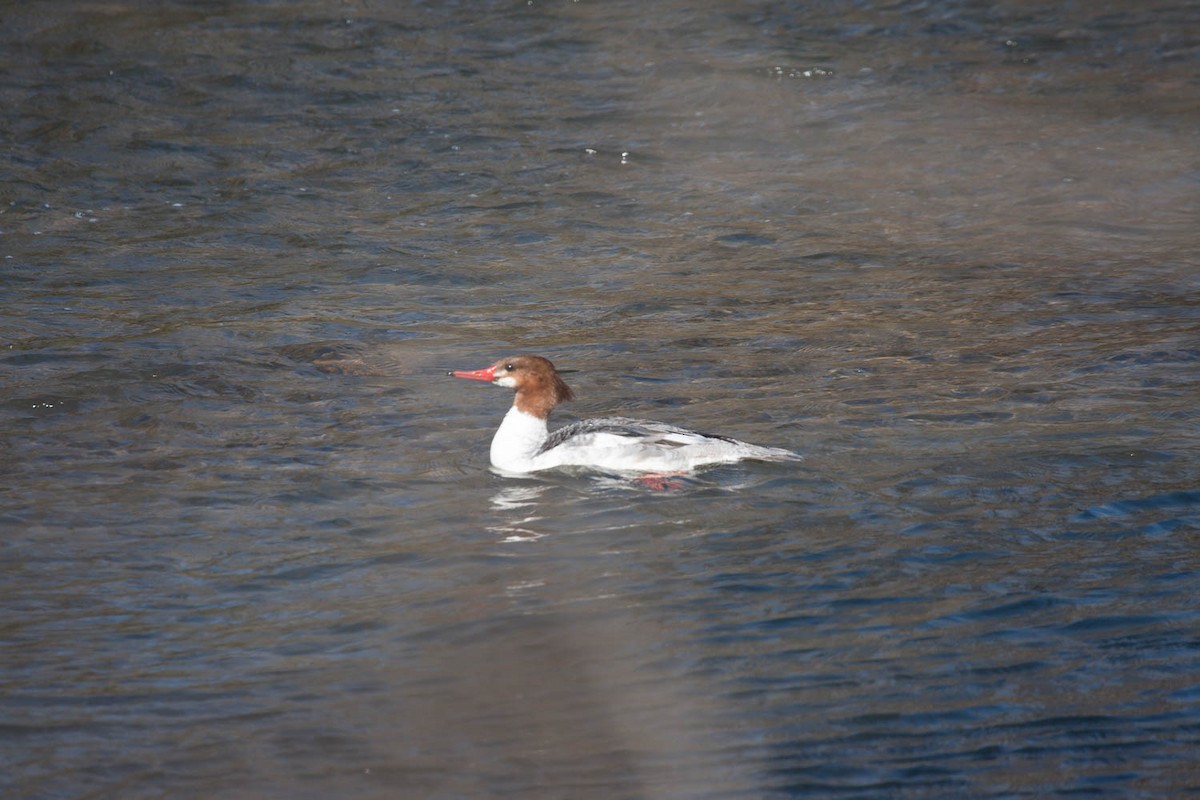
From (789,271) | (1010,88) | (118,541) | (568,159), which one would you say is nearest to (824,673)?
(118,541)

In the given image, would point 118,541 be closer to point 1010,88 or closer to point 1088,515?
point 1088,515

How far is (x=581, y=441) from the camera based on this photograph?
365 inches

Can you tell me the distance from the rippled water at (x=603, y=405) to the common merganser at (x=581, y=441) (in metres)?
0.16

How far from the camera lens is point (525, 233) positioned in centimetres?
1499

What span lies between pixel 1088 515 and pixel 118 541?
5228 millimetres

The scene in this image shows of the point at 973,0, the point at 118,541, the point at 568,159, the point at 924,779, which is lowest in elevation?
the point at 924,779

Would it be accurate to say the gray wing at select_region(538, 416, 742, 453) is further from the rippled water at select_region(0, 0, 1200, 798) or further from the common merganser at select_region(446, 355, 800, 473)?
the rippled water at select_region(0, 0, 1200, 798)

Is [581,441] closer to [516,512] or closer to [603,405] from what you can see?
[516,512]

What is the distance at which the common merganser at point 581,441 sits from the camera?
895cm

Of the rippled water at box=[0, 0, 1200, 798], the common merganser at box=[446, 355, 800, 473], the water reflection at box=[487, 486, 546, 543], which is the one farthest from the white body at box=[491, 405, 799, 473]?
the water reflection at box=[487, 486, 546, 543]

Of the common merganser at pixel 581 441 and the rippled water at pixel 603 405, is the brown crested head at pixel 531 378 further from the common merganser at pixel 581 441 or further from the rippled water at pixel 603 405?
the rippled water at pixel 603 405

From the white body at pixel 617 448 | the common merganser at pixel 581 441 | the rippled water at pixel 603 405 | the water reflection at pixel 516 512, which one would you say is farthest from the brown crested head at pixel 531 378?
the water reflection at pixel 516 512

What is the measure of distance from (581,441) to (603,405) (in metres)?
1.38

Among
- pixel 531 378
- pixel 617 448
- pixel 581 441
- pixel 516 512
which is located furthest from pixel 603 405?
pixel 516 512
